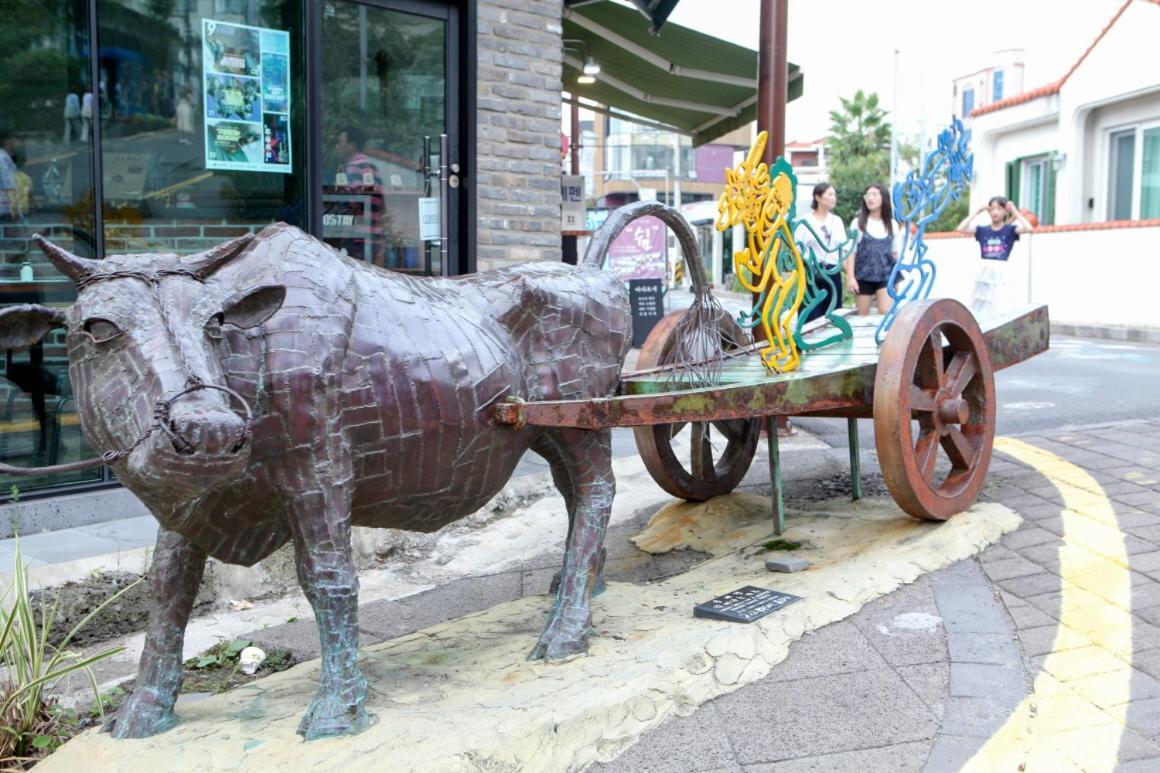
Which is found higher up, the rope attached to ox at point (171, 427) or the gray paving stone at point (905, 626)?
the rope attached to ox at point (171, 427)

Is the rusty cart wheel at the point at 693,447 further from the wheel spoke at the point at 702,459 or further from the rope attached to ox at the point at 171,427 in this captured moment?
the rope attached to ox at the point at 171,427

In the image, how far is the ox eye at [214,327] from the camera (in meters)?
2.64

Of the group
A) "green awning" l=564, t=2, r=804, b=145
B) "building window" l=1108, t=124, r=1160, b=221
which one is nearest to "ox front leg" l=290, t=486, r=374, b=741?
"green awning" l=564, t=2, r=804, b=145

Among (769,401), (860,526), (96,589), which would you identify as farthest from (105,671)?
(860,526)

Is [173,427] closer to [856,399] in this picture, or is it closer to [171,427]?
[171,427]

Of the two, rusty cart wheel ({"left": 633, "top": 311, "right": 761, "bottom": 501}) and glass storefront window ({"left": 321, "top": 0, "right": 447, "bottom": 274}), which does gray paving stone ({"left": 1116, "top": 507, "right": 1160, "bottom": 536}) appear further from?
glass storefront window ({"left": 321, "top": 0, "right": 447, "bottom": 274})

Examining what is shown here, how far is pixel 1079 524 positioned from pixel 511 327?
272 centimetres

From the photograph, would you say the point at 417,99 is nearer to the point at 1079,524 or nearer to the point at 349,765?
the point at 1079,524

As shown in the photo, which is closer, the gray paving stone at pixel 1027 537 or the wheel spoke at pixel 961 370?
the gray paving stone at pixel 1027 537

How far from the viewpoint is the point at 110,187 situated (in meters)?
5.96

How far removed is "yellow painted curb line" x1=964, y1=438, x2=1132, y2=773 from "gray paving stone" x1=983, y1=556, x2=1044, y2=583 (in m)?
0.11

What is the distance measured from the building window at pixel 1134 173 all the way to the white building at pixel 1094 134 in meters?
0.02

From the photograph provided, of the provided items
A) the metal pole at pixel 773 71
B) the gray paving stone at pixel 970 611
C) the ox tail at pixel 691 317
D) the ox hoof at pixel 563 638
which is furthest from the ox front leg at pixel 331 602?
the metal pole at pixel 773 71

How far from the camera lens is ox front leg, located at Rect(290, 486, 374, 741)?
2895mm
